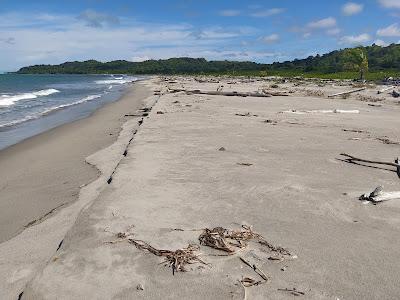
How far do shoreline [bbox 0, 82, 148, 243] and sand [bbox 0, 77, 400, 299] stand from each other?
0.54m

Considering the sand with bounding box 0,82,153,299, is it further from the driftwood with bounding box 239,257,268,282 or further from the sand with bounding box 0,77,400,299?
the driftwood with bounding box 239,257,268,282

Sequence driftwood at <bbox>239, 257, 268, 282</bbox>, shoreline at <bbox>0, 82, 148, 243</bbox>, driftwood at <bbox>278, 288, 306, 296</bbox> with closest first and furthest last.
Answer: driftwood at <bbox>278, 288, 306, 296</bbox> → driftwood at <bbox>239, 257, 268, 282</bbox> → shoreline at <bbox>0, 82, 148, 243</bbox>

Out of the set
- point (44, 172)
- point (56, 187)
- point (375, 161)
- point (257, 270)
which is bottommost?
point (44, 172)

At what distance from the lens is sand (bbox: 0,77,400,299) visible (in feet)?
15.4

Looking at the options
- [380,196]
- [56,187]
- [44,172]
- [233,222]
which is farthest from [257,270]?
[44,172]

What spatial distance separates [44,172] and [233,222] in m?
6.29

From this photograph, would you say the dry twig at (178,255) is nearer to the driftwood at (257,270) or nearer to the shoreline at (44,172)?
the driftwood at (257,270)

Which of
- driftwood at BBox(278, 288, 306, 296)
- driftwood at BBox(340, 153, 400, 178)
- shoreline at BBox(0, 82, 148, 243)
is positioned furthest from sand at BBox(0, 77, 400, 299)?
shoreline at BBox(0, 82, 148, 243)

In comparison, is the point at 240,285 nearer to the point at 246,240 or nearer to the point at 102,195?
the point at 246,240

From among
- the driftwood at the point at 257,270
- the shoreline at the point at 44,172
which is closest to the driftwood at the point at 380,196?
the driftwood at the point at 257,270

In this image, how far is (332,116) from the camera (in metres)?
19.9

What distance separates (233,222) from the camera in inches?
253

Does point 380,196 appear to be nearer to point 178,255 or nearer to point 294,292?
point 294,292

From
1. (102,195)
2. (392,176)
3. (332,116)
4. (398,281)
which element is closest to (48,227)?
(102,195)
